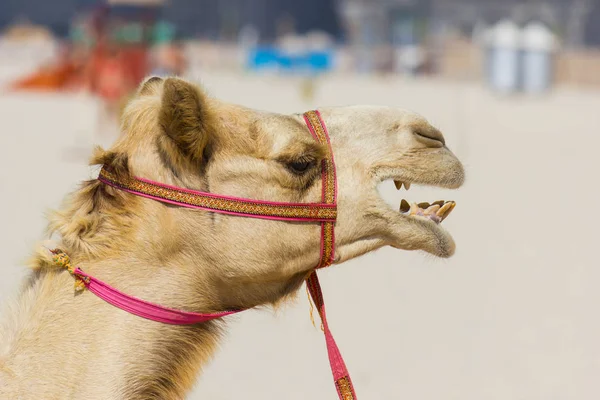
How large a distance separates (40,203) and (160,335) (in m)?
8.50

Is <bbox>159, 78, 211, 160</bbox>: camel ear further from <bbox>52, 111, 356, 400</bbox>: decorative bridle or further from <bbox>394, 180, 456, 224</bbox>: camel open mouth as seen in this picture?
<bbox>394, 180, 456, 224</bbox>: camel open mouth

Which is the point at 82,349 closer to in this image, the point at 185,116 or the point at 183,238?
the point at 183,238

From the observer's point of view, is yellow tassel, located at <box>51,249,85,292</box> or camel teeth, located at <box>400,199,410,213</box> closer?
yellow tassel, located at <box>51,249,85,292</box>

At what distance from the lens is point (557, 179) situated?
13.6 metres

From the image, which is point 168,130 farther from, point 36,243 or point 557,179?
point 557,179

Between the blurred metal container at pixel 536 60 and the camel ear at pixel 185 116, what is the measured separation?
2755cm

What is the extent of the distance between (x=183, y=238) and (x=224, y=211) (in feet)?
0.39

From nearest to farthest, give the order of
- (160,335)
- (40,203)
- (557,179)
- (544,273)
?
(160,335)
(544,273)
(40,203)
(557,179)

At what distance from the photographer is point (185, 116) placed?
2.26 metres

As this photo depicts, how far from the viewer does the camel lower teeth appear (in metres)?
2.55

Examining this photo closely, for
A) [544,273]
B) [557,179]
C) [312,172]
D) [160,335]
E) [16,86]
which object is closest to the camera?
[160,335]

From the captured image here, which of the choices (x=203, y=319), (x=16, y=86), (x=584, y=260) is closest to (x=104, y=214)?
(x=203, y=319)

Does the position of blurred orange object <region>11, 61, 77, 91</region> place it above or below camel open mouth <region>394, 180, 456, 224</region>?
below

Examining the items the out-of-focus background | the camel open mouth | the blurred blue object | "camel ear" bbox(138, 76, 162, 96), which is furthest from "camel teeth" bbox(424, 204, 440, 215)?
the blurred blue object
